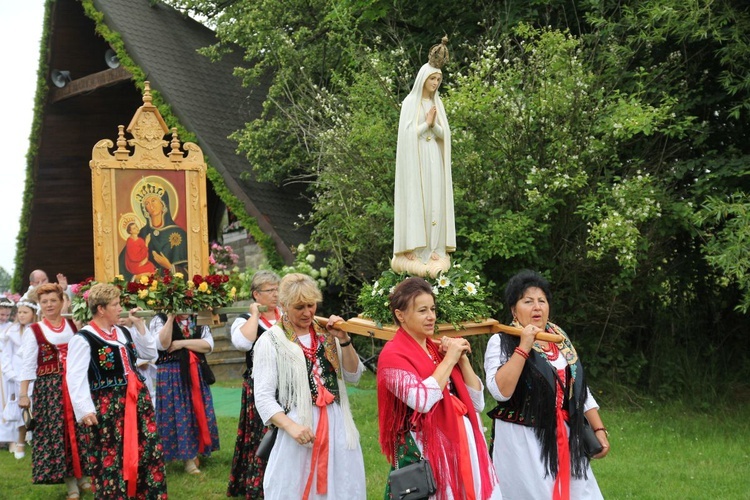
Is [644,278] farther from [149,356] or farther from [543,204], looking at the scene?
[149,356]

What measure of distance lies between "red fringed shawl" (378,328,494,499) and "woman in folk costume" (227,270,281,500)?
2.49 m

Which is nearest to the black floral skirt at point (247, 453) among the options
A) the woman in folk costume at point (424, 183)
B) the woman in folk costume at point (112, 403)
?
the woman in folk costume at point (112, 403)

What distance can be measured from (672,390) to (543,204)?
10.6ft

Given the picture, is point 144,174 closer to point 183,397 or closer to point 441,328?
point 183,397

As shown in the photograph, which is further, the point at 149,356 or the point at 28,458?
the point at 28,458

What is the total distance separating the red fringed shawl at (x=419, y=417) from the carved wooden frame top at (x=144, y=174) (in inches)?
164

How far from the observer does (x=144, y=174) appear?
873cm

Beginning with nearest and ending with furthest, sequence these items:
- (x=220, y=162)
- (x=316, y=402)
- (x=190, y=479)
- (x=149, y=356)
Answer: (x=316, y=402) → (x=149, y=356) → (x=190, y=479) → (x=220, y=162)

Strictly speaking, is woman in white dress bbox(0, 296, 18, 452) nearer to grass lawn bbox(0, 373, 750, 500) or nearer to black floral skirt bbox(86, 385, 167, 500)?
grass lawn bbox(0, 373, 750, 500)

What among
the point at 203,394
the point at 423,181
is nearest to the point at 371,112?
the point at 203,394

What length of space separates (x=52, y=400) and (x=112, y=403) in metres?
2.29

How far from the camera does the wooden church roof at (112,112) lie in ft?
53.9

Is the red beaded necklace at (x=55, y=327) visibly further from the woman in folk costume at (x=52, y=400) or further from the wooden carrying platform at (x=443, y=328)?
the wooden carrying platform at (x=443, y=328)

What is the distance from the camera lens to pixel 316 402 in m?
5.31
